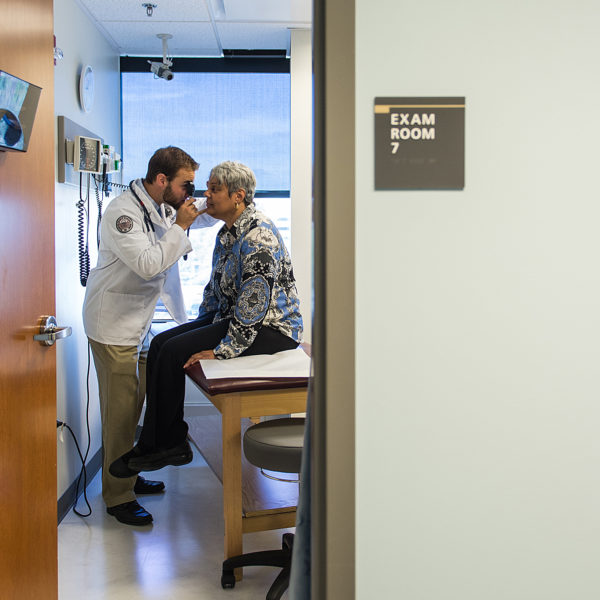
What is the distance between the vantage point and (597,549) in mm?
1264

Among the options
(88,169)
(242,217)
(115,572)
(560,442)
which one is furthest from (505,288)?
(88,169)

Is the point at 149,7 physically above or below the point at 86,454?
above

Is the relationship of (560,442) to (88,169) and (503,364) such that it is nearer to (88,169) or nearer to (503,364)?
(503,364)

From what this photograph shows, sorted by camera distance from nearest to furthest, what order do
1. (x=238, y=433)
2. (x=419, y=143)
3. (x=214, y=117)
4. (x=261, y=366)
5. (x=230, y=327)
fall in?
(x=419, y=143), (x=238, y=433), (x=261, y=366), (x=230, y=327), (x=214, y=117)

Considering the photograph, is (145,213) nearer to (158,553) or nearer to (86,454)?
(86,454)

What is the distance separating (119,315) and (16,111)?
1475mm

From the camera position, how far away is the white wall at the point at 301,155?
3580 millimetres

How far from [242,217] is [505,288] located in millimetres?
1561

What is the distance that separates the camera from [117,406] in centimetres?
295

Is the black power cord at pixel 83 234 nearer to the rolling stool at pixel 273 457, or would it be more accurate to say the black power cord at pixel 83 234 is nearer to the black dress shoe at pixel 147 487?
the black dress shoe at pixel 147 487

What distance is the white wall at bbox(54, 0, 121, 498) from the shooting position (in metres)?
2.88

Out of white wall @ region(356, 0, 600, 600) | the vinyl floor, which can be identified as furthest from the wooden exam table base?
white wall @ region(356, 0, 600, 600)

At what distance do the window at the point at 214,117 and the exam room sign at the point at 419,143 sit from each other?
303cm

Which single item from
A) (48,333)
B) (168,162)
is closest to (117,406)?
(168,162)
